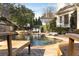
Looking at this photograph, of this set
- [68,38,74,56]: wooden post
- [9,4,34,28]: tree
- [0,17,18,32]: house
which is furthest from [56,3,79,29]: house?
[0,17,18,32]: house

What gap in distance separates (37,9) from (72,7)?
1.59 feet

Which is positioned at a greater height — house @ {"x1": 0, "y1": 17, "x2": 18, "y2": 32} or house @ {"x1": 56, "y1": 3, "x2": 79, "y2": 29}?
house @ {"x1": 56, "y1": 3, "x2": 79, "y2": 29}

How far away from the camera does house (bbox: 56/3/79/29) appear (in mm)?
2574

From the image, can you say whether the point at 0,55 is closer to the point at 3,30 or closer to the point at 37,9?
the point at 3,30

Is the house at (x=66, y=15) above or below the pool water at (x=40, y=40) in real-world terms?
above

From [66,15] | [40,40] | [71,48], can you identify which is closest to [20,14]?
[40,40]

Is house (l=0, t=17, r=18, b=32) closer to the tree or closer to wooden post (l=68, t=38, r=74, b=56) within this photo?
the tree

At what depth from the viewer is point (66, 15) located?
8.54 ft

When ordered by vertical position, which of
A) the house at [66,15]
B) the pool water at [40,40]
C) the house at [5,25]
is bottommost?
the pool water at [40,40]

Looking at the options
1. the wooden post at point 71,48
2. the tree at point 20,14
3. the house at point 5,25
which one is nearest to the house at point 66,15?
the wooden post at point 71,48

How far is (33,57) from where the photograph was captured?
8.55ft

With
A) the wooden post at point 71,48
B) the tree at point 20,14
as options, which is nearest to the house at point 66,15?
the wooden post at point 71,48

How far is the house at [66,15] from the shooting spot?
8.45 feet

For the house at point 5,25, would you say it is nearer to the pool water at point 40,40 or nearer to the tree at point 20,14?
the tree at point 20,14
